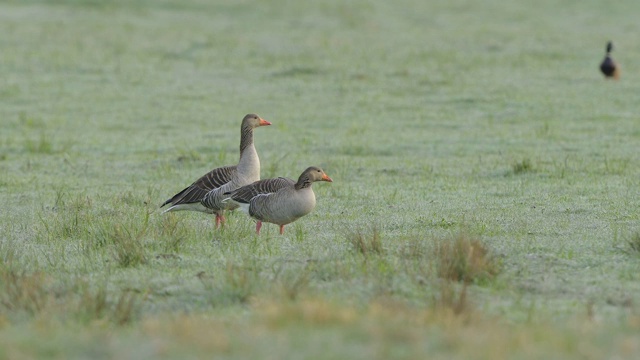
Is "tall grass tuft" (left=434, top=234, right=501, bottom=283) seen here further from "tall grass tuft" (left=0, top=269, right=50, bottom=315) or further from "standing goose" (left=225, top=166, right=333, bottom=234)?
"tall grass tuft" (left=0, top=269, right=50, bottom=315)

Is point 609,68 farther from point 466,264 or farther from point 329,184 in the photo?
point 466,264

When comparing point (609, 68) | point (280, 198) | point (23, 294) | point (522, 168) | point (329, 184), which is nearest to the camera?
point (23, 294)

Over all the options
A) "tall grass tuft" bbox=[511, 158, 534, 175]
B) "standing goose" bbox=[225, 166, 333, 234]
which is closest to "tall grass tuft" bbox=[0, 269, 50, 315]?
"standing goose" bbox=[225, 166, 333, 234]

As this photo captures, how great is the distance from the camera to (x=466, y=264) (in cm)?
819

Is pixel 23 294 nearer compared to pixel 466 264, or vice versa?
pixel 23 294

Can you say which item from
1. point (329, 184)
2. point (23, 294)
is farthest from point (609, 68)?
point (23, 294)

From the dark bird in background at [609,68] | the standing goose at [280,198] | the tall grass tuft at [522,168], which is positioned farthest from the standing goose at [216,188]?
the dark bird in background at [609,68]

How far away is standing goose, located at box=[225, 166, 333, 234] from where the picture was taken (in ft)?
34.5

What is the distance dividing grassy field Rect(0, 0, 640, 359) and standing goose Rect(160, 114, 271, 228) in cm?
34

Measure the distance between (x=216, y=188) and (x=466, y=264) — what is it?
4.21 m

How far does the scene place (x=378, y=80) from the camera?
26000mm

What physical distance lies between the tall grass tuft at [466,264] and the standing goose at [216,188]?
3648mm

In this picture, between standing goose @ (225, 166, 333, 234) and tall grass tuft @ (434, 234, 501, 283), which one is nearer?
tall grass tuft @ (434, 234, 501, 283)

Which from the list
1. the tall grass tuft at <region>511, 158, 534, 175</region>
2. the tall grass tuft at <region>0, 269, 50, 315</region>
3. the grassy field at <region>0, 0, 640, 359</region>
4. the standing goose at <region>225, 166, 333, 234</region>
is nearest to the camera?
the grassy field at <region>0, 0, 640, 359</region>
